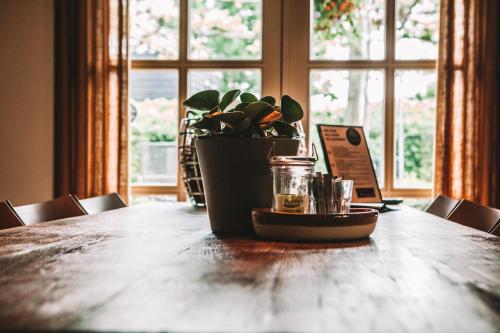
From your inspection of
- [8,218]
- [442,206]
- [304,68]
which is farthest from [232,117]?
[304,68]

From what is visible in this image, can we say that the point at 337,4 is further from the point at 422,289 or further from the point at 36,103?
the point at 422,289

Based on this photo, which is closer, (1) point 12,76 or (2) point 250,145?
(2) point 250,145

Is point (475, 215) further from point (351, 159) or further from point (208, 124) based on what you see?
point (208, 124)

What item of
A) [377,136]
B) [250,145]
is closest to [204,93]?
[250,145]

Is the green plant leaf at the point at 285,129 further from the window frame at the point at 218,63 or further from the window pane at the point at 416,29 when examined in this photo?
the window pane at the point at 416,29

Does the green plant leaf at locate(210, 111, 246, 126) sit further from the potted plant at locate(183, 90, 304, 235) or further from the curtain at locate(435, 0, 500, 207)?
→ the curtain at locate(435, 0, 500, 207)

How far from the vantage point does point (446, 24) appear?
10.7 ft

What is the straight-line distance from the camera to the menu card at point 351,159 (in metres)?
1.95

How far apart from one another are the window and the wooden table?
2.56 m

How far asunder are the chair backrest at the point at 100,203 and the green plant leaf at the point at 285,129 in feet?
3.28

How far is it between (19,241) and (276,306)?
0.60 m

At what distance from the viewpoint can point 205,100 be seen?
3.52ft

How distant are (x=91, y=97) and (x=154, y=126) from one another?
44 cm

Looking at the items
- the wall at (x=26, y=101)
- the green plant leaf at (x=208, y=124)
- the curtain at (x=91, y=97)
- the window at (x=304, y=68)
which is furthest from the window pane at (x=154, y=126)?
the green plant leaf at (x=208, y=124)
